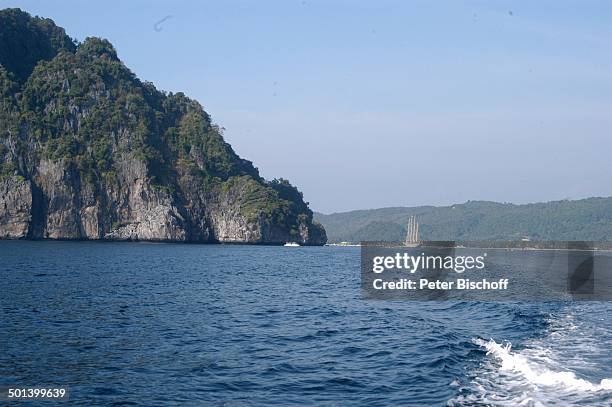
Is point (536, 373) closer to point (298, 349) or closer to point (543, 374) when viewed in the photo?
point (543, 374)

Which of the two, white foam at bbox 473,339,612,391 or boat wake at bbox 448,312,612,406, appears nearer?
boat wake at bbox 448,312,612,406

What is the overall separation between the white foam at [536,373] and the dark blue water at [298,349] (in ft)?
0.20

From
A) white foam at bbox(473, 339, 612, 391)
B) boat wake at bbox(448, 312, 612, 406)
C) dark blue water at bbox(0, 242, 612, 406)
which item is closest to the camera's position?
boat wake at bbox(448, 312, 612, 406)

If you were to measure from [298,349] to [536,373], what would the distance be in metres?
8.67

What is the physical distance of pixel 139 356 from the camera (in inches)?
945

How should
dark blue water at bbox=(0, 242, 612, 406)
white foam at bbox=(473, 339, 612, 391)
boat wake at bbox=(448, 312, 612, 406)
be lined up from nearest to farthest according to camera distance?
boat wake at bbox=(448, 312, 612, 406)
dark blue water at bbox=(0, 242, 612, 406)
white foam at bbox=(473, 339, 612, 391)

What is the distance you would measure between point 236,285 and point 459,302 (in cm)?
1868

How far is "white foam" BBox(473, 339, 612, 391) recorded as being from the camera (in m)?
20.4

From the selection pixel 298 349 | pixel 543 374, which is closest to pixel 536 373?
pixel 543 374

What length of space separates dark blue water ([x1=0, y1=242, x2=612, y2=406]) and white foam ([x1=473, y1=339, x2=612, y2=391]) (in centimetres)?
6

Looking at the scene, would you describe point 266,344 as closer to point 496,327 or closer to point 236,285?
point 496,327

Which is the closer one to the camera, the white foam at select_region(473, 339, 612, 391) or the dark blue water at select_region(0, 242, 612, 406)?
the dark blue water at select_region(0, 242, 612, 406)

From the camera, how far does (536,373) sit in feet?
73.4

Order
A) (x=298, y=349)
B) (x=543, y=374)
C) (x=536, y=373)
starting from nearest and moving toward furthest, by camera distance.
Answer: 1. (x=543, y=374)
2. (x=536, y=373)
3. (x=298, y=349)
